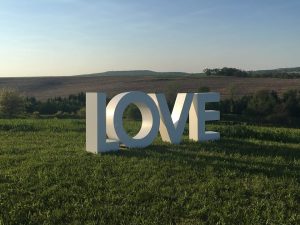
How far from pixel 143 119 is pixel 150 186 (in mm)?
5795

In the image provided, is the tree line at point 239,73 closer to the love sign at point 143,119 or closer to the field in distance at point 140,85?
the field in distance at point 140,85

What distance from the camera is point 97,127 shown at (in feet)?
43.0

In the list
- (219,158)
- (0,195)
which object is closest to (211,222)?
(0,195)

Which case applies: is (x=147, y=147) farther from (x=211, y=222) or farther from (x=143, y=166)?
(x=211, y=222)

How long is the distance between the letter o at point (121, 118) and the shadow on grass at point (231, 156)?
42 centimetres

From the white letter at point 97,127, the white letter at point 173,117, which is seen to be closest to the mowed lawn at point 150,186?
the white letter at point 97,127

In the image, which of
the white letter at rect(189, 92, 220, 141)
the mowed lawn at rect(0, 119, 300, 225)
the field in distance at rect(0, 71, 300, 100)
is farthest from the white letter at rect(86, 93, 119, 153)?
the field in distance at rect(0, 71, 300, 100)

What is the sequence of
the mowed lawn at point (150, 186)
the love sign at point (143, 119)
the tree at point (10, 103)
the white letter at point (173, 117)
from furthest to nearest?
the tree at point (10, 103), the white letter at point (173, 117), the love sign at point (143, 119), the mowed lawn at point (150, 186)

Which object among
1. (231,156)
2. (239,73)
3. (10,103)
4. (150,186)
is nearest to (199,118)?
(231,156)

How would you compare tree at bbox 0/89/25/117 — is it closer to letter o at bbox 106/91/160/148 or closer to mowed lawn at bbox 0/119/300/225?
mowed lawn at bbox 0/119/300/225

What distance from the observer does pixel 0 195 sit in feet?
28.0

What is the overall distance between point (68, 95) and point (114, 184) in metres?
65.1

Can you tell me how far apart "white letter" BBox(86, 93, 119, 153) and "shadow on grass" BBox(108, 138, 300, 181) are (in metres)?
0.48

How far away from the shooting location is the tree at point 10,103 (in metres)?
47.1
